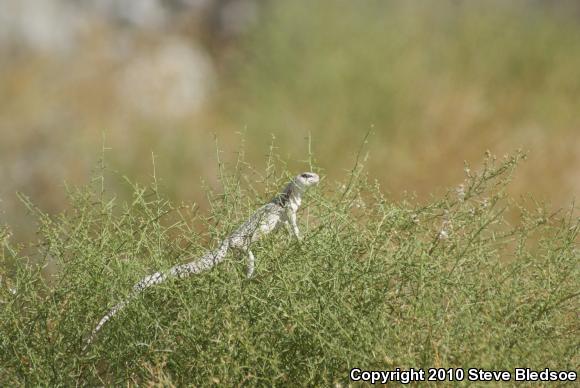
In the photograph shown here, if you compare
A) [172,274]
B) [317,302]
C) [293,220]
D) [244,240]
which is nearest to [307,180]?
[293,220]

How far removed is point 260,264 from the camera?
2.90 meters

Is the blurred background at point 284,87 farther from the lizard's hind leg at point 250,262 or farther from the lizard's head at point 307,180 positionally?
the lizard's hind leg at point 250,262

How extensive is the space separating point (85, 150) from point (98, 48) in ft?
5.72

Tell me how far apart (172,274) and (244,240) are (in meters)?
0.24

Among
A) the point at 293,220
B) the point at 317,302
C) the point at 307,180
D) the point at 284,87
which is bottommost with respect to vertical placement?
the point at 317,302

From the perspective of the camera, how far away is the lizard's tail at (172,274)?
9.61ft

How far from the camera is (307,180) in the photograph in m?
3.47

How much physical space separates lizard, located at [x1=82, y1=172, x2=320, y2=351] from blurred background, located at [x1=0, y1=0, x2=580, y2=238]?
147 inches

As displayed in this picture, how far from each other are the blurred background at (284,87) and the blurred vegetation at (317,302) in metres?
4.07

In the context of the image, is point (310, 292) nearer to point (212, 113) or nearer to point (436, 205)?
point (436, 205)

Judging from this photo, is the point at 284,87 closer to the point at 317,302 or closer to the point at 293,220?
the point at 293,220

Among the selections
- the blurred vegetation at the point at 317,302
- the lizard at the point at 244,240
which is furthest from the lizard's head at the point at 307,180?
the blurred vegetation at the point at 317,302

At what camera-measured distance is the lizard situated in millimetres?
2949

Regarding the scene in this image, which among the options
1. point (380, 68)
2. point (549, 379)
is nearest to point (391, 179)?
point (380, 68)
